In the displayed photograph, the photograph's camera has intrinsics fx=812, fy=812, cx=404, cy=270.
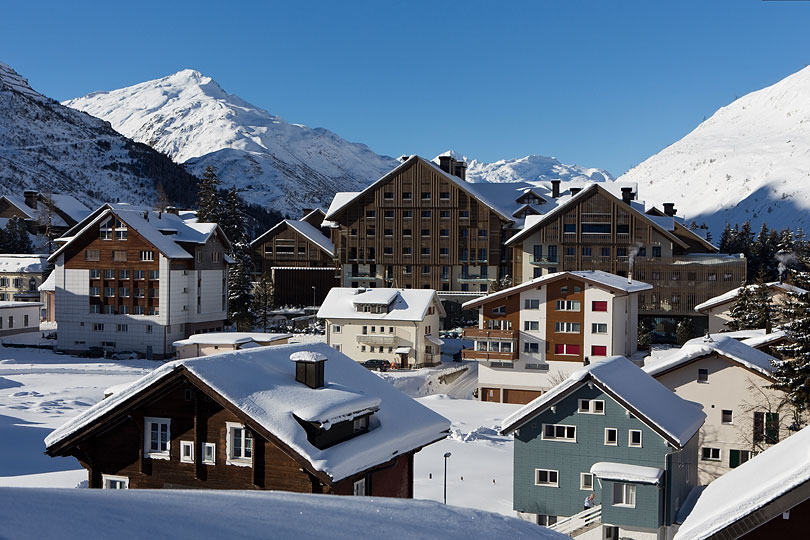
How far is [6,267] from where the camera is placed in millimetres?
82250

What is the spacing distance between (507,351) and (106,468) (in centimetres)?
3814

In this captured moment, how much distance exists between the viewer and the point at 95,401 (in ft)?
152

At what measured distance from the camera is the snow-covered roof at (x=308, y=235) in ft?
306

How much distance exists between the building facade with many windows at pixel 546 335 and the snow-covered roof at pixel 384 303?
344 inches

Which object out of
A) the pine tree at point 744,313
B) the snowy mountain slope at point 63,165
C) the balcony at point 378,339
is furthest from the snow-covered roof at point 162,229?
the snowy mountain slope at point 63,165

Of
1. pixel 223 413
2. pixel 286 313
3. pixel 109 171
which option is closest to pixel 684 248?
pixel 286 313

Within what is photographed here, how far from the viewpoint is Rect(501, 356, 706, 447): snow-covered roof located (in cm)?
2817

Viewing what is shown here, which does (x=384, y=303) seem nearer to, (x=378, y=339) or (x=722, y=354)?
(x=378, y=339)

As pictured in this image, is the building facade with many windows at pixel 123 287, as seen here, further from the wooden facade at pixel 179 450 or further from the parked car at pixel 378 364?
the wooden facade at pixel 179 450

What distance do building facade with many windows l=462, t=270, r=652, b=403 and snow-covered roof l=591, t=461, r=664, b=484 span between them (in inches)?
1057

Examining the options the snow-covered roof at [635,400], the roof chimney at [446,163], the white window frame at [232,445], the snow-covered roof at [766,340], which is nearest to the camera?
the white window frame at [232,445]

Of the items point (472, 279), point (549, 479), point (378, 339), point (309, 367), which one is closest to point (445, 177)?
point (472, 279)

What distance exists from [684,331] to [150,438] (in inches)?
2244

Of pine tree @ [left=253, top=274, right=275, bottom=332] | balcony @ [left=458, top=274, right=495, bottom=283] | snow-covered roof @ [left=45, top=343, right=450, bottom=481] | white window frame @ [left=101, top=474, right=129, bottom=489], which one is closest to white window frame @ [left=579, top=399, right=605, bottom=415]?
snow-covered roof @ [left=45, top=343, right=450, bottom=481]
